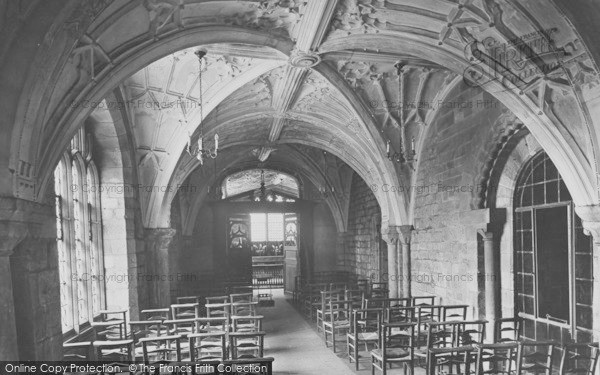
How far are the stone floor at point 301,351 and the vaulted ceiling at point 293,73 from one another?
295cm

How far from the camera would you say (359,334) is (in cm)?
654

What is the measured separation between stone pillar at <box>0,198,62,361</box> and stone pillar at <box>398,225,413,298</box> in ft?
22.2

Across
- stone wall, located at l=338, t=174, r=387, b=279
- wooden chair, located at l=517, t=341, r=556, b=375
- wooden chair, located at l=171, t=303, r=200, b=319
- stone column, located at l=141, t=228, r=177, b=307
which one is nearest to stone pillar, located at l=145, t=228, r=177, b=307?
stone column, located at l=141, t=228, r=177, b=307

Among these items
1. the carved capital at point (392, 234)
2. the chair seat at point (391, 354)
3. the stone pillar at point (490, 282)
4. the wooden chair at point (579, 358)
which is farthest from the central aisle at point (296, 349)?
the wooden chair at point (579, 358)

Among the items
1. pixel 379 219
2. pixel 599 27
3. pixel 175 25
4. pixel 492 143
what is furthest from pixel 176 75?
pixel 379 219

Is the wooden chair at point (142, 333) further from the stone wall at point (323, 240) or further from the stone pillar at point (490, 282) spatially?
the stone wall at point (323, 240)

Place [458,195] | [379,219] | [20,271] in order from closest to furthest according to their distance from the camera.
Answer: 1. [20,271]
2. [458,195]
3. [379,219]

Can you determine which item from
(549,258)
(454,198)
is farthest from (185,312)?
(549,258)

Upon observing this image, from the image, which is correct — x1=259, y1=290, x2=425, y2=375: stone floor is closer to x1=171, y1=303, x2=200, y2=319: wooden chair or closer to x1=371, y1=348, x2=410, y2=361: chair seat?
x1=371, y1=348, x2=410, y2=361: chair seat

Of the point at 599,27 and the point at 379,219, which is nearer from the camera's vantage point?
the point at 599,27

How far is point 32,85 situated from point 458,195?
6.29 meters

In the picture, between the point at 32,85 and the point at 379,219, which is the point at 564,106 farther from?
the point at 379,219

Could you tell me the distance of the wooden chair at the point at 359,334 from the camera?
6.06m

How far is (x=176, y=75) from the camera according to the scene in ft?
22.9
